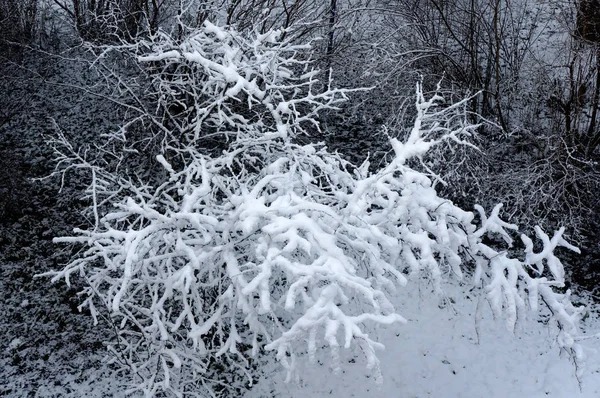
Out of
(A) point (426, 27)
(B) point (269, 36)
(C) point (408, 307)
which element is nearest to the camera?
(B) point (269, 36)

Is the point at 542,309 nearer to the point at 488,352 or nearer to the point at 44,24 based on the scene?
the point at 488,352

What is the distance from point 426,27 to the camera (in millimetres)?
9305

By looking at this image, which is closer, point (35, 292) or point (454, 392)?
point (454, 392)

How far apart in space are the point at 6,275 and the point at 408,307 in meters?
6.01

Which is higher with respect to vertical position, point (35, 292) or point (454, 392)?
point (35, 292)

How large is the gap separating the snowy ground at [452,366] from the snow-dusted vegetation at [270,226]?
0.04 m

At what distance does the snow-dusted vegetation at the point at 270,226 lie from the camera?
3.73 metres

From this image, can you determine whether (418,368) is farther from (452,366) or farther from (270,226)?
(270,226)

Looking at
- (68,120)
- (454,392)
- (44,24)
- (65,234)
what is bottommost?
(454,392)

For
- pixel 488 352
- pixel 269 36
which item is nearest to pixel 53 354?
pixel 269 36

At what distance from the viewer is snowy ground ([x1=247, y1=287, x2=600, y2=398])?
269 inches

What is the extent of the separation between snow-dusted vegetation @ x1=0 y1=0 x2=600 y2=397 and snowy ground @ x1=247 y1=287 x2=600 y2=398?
0.14ft

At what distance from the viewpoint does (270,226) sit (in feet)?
11.4

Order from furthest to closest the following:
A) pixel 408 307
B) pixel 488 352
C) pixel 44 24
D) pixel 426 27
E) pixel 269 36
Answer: pixel 44 24
pixel 426 27
pixel 408 307
pixel 488 352
pixel 269 36
